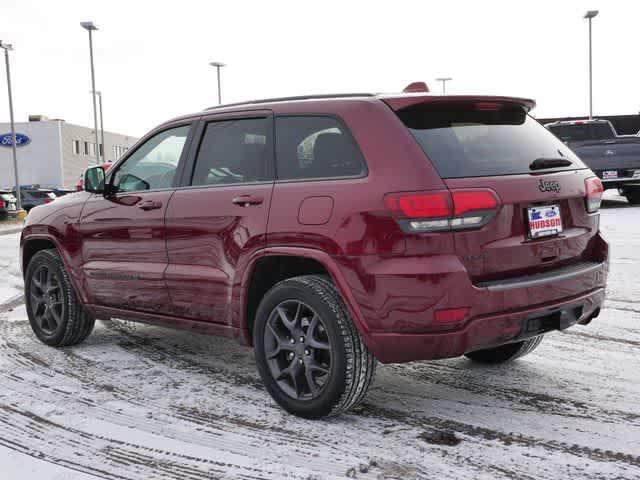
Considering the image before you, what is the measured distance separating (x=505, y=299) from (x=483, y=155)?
75 centimetres

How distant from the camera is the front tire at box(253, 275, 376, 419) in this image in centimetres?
382

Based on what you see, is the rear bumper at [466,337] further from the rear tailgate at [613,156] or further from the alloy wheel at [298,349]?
the rear tailgate at [613,156]

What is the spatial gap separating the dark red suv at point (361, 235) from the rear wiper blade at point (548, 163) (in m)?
0.01

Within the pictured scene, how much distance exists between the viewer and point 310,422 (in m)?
4.05

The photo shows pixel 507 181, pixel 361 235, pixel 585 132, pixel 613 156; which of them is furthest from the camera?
pixel 585 132

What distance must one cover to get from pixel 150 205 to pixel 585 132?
16.3 meters

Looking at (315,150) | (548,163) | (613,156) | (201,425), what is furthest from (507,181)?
(613,156)

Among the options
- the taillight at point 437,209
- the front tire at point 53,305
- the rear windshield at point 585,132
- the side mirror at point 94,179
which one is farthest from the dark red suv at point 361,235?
the rear windshield at point 585,132

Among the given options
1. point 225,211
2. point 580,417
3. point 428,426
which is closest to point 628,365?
point 580,417

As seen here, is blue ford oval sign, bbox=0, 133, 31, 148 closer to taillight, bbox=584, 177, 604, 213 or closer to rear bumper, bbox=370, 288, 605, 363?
taillight, bbox=584, 177, 604, 213

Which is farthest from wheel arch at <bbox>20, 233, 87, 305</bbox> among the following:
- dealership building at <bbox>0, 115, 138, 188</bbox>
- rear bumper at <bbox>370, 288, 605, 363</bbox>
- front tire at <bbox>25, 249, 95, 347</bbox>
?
dealership building at <bbox>0, 115, 138, 188</bbox>

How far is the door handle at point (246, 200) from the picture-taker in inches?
165

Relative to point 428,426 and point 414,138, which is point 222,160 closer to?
point 414,138

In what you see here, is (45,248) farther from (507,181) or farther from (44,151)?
(44,151)
